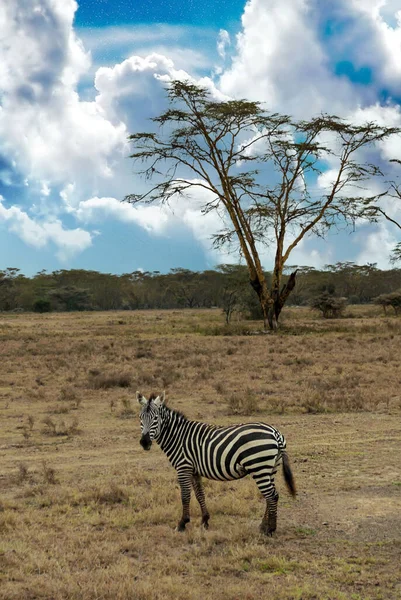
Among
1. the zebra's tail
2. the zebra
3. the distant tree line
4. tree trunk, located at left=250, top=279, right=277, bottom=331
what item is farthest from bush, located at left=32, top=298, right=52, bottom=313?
the zebra's tail

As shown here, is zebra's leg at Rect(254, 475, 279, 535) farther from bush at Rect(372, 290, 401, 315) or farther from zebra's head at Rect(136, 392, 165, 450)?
bush at Rect(372, 290, 401, 315)

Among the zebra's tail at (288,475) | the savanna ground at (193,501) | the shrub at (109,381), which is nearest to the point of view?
the savanna ground at (193,501)

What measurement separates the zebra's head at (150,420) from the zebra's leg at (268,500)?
51.0 inches

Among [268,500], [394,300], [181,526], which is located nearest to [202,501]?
[181,526]

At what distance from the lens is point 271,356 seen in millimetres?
25234

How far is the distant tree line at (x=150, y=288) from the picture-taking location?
9350cm

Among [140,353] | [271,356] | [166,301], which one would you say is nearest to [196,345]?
[140,353]

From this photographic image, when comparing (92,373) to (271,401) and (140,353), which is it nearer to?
(140,353)

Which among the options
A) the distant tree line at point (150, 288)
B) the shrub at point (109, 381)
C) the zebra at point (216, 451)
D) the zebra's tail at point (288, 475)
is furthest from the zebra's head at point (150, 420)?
the distant tree line at point (150, 288)

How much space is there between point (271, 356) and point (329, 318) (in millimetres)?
30686

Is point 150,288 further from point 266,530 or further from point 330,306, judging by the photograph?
point 266,530

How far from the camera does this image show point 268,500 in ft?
22.5

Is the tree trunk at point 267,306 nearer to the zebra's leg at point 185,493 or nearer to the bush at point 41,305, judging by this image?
the zebra's leg at point 185,493

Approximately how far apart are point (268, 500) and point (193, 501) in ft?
5.72
